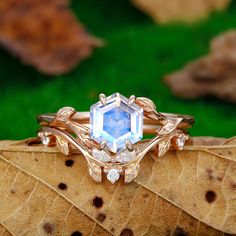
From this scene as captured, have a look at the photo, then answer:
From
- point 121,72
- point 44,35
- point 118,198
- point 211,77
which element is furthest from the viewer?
point 44,35

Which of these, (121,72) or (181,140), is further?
(121,72)

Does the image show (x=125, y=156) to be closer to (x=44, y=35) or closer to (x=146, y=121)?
(x=146, y=121)

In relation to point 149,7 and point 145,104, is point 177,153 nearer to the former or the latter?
point 145,104

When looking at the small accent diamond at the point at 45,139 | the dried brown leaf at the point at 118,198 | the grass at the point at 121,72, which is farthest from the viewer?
the grass at the point at 121,72

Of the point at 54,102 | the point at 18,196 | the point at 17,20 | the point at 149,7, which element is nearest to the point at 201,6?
the point at 149,7

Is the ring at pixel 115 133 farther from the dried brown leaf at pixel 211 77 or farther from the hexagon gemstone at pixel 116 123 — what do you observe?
the dried brown leaf at pixel 211 77

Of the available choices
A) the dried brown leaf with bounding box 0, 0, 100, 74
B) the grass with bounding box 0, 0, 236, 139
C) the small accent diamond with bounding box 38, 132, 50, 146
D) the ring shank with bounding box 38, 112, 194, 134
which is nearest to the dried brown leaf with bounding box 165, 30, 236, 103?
the grass with bounding box 0, 0, 236, 139

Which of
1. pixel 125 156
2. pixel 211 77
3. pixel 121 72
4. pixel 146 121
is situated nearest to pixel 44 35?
pixel 121 72

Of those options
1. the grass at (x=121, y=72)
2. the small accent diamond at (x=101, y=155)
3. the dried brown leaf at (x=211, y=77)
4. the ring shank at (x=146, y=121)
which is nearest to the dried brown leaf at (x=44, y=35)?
the grass at (x=121, y=72)
